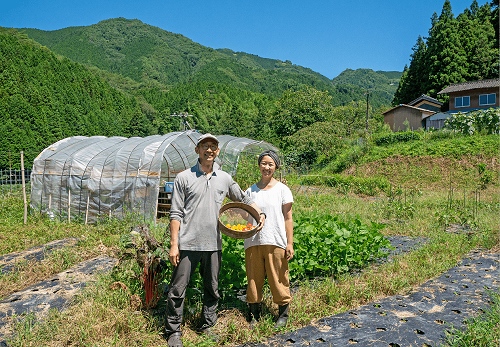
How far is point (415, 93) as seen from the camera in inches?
1523

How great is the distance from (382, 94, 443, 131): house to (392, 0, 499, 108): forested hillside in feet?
9.12

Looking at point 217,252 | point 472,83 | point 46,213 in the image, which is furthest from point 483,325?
point 472,83

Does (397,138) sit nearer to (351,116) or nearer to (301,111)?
(301,111)

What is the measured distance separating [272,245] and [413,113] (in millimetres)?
30873

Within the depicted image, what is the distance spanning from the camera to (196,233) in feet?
9.77

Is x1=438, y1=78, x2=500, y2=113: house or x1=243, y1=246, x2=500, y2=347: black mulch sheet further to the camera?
x1=438, y1=78, x2=500, y2=113: house

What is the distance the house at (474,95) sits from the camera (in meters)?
26.0

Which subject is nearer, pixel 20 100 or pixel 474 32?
pixel 474 32

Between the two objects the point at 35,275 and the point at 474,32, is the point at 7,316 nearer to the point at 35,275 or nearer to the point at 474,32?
the point at 35,275

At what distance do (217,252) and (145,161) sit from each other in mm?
7028

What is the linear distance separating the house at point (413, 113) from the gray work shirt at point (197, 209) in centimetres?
2903

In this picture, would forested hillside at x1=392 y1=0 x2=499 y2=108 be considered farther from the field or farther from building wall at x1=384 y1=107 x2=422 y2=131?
the field

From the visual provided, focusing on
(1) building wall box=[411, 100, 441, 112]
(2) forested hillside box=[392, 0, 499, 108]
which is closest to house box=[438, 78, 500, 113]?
(1) building wall box=[411, 100, 441, 112]

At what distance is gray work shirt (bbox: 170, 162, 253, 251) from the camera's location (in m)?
2.97
